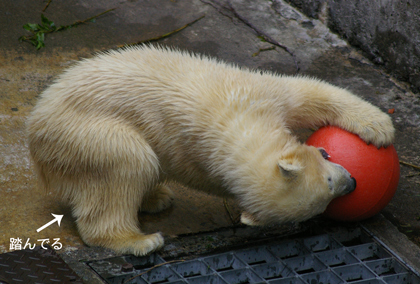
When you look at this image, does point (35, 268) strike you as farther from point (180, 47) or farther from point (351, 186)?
point (180, 47)

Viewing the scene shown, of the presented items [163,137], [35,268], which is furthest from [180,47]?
[35,268]

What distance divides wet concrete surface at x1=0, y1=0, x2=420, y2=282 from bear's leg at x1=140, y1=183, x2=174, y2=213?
6cm

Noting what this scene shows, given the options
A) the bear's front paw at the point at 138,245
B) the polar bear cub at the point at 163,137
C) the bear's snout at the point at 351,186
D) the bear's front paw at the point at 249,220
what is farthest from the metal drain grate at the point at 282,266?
the bear's snout at the point at 351,186

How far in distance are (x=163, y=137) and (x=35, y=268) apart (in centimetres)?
112

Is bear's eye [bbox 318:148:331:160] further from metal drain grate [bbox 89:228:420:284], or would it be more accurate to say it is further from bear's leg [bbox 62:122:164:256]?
bear's leg [bbox 62:122:164:256]

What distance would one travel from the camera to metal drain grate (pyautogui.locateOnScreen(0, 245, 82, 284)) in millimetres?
2758

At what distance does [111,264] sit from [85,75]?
1.26 meters

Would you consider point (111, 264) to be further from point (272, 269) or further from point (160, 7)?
point (160, 7)

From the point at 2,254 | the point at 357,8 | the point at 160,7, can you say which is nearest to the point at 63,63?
the point at 160,7

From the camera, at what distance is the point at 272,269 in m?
3.14

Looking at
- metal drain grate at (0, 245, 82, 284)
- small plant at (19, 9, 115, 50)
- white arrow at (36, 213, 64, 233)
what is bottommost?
white arrow at (36, 213, 64, 233)

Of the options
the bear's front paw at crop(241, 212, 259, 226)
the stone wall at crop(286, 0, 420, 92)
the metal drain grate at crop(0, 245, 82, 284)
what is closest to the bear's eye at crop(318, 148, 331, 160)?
the bear's front paw at crop(241, 212, 259, 226)

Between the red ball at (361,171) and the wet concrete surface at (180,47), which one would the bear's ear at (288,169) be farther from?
the wet concrete surface at (180,47)

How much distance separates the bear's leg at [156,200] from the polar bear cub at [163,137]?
12.9 inches
